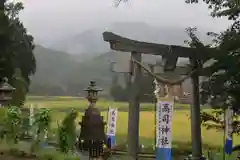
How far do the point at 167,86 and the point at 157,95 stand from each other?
29cm

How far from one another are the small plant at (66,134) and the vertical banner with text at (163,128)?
65.9 inches

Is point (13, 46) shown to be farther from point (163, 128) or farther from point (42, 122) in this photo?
point (163, 128)

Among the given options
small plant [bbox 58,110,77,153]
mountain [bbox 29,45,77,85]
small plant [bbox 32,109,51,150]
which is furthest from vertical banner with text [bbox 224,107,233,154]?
mountain [bbox 29,45,77,85]

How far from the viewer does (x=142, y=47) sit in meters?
9.02

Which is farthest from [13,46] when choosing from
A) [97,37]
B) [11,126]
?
[97,37]

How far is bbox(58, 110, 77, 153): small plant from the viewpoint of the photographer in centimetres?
716

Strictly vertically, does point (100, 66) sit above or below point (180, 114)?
above

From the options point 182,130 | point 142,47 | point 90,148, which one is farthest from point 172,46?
point 182,130

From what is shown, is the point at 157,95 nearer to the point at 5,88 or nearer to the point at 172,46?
the point at 172,46

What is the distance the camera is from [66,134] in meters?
7.22

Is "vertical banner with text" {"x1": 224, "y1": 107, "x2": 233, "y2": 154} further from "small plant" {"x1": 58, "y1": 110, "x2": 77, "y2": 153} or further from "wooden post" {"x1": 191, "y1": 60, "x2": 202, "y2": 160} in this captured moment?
"small plant" {"x1": 58, "y1": 110, "x2": 77, "y2": 153}

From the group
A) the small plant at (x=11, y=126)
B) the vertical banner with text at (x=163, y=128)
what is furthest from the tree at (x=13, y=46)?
the vertical banner with text at (x=163, y=128)

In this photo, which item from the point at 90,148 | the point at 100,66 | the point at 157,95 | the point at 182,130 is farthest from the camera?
the point at 100,66

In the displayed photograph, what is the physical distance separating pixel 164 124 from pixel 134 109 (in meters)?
1.40
